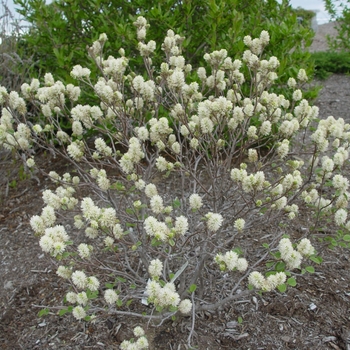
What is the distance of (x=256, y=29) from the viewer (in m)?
3.78

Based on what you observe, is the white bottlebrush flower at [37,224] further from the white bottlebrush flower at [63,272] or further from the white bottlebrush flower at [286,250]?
the white bottlebrush flower at [286,250]

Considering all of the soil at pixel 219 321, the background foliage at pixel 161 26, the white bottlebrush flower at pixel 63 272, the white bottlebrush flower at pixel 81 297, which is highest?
the background foliage at pixel 161 26

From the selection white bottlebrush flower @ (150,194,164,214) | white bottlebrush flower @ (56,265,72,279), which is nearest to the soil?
white bottlebrush flower @ (56,265,72,279)

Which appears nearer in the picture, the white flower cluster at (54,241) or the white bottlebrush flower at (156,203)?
the white flower cluster at (54,241)

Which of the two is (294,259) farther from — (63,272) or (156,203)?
(63,272)

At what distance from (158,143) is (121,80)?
0.46 m

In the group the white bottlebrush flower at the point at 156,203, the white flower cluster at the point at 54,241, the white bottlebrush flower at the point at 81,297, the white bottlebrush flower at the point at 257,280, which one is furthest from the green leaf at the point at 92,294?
the white bottlebrush flower at the point at 257,280

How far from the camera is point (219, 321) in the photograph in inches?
92.9

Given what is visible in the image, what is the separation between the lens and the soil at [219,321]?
223cm

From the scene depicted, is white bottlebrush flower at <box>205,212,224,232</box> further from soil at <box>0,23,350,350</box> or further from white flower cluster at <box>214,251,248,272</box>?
soil at <box>0,23,350,350</box>

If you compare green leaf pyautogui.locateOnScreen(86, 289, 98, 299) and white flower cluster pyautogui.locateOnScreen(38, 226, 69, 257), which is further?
green leaf pyautogui.locateOnScreen(86, 289, 98, 299)

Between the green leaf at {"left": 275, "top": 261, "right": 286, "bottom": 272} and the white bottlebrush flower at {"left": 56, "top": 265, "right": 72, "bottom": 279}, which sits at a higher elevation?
the green leaf at {"left": 275, "top": 261, "right": 286, "bottom": 272}

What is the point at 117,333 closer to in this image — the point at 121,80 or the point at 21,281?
the point at 21,281

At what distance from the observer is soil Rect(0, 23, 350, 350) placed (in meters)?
2.23
